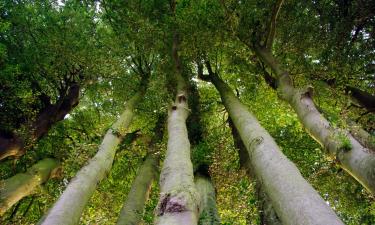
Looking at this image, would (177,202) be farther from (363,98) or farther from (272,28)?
(363,98)

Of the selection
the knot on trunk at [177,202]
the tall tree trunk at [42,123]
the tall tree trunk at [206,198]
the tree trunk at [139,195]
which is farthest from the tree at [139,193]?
the knot on trunk at [177,202]

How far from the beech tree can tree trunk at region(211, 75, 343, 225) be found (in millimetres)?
113

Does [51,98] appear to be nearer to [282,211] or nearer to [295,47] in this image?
[295,47]

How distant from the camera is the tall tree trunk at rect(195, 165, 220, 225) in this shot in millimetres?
6758

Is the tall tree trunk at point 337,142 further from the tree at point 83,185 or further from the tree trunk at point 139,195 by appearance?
the tree at point 83,185

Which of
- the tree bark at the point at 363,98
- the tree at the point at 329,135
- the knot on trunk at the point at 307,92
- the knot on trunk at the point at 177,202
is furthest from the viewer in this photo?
the tree bark at the point at 363,98

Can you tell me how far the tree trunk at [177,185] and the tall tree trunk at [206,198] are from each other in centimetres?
49

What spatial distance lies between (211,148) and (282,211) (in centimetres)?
590

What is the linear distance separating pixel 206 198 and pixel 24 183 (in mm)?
6424

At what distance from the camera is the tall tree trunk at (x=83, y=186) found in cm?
591

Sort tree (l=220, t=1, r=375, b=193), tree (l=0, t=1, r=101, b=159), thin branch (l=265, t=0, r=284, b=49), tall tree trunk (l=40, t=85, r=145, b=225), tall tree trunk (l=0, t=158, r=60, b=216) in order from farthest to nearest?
1. tree (l=0, t=1, r=101, b=159)
2. thin branch (l=265, t=0, r=284, b=49)
3. tall tree trunk (l=0, t=158, r=60, b=216)
4. tree (l=220, t=1, r=375, b=193)
5. tall tree trunk (l=40, t=85, r=145, b=225)

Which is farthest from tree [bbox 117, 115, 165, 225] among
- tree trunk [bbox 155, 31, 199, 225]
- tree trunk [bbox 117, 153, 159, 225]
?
tree trunk [bbox 155, 31, 199, 225]

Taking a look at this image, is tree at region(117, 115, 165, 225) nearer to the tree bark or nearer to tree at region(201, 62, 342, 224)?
tree at region(201, 62, 342, 224)

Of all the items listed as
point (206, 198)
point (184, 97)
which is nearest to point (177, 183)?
point (206, 198)
